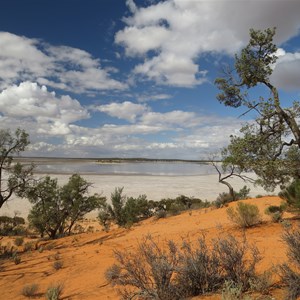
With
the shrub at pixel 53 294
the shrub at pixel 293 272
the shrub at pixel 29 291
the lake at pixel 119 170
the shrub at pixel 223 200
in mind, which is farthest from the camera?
the lake at pixel 119 170

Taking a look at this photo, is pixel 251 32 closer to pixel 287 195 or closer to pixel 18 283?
pixel 287 195

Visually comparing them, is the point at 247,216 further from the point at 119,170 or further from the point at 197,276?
the point at 119,170

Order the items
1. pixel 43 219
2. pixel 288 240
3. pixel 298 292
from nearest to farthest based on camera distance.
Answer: pixel 298 292, pixel 288 240, pixel 43 219

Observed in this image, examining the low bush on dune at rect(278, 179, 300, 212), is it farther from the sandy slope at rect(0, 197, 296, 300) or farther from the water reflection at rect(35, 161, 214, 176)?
the water reflection at rect(35, 161, 214, 176)

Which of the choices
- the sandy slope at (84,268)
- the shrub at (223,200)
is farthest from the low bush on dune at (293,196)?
the shrub at (223,200)

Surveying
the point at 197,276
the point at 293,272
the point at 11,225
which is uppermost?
the point at 11,225

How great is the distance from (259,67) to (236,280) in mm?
8632

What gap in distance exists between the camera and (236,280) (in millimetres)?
5496

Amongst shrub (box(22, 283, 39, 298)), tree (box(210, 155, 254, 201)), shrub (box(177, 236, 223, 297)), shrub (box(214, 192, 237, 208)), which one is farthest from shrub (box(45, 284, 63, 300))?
shrub (box(214, 192, 237, 208))

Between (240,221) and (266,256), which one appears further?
(240,221)

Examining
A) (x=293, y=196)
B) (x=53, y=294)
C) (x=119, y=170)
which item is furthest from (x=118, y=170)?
(x=53, y=294)

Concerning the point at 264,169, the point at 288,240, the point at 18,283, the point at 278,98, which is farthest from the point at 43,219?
the point at 288,240

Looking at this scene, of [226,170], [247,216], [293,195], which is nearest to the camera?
[293,195]

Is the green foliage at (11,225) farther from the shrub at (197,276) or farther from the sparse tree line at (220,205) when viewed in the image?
the shrub at (197,276)
